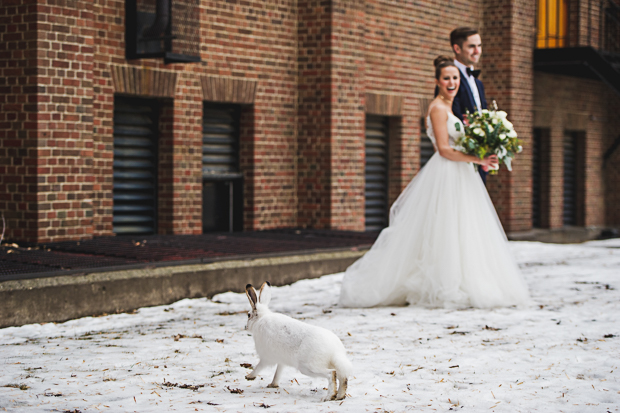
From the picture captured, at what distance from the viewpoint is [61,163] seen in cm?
A: 841

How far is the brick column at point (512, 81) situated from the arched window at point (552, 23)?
0.93m

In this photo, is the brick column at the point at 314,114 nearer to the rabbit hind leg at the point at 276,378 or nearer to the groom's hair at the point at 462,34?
the groom's hair at the point at 462,34

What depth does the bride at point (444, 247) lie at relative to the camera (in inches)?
278

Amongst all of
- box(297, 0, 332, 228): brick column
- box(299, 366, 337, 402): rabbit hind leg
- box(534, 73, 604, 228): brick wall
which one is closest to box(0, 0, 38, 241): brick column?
box(297, 0, 332, 228): brick column

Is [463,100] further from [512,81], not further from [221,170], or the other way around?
[512,81]

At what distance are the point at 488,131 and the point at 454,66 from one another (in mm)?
715

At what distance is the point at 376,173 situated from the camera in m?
13.6

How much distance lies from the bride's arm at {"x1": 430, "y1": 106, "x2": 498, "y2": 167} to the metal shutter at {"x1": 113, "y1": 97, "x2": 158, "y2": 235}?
418cm

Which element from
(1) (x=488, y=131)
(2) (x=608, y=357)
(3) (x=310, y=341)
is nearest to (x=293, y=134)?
(1) (x=488, y=131)

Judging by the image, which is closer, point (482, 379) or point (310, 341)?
point (310, 341)

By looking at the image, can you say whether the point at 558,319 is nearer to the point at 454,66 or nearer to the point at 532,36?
the point at 454,66

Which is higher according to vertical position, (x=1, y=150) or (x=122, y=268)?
(x=1, y=150)

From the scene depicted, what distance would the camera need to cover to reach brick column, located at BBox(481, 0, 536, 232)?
49.4ft

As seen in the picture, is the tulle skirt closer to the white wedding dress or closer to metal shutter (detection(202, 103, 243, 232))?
the white wedding dress
